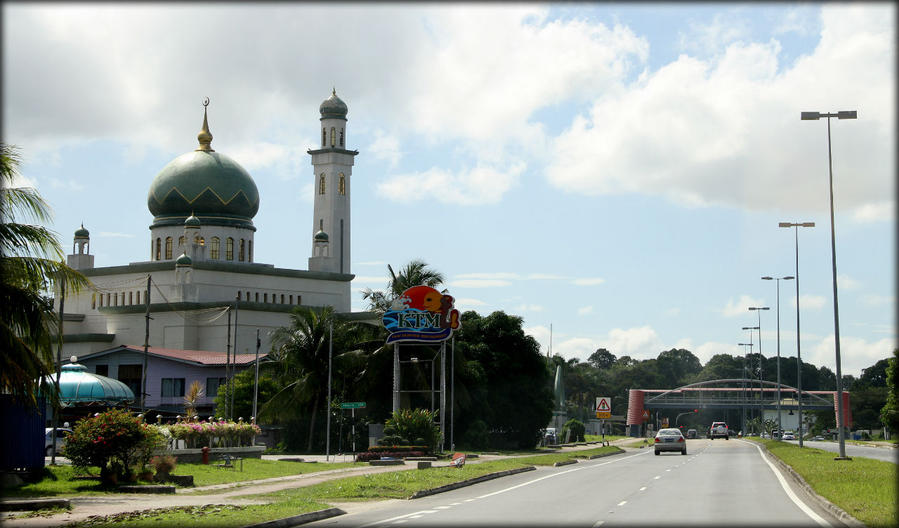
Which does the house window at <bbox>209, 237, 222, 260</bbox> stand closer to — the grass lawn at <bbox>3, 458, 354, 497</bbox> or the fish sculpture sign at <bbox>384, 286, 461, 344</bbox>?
the fish sculpture sign at <bbox>384, 286, 461, 344</bbox>

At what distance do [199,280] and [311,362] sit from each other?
96.2 ft

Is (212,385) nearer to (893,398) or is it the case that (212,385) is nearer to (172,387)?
(172,387)

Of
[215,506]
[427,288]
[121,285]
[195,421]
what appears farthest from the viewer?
[121,285]

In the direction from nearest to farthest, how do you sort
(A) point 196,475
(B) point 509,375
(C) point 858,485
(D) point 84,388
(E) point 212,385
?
(C) point 858,485
(A) point 196,475
(D) point 84,388
(B) point 509,375
(E) point 212,385

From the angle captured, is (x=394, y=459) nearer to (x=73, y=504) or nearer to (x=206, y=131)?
(x=73, y=504)

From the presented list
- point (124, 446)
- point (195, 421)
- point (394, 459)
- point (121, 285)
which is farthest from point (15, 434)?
point (121, 285)

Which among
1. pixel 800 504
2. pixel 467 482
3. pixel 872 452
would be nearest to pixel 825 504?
pixel 800 504

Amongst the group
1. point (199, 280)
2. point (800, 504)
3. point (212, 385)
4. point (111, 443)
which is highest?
point (199, 280)

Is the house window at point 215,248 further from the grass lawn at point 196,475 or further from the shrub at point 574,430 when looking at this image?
the grass lawn at point 196,475

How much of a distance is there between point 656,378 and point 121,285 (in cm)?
10884

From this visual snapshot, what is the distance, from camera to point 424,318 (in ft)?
169

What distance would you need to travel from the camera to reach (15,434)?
27.8m

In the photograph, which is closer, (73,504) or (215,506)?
(215,506)

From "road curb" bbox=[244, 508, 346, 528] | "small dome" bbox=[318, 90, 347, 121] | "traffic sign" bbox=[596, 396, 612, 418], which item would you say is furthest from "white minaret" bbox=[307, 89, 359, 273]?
"road curb" bbox=[244, 508, 346, 528]
